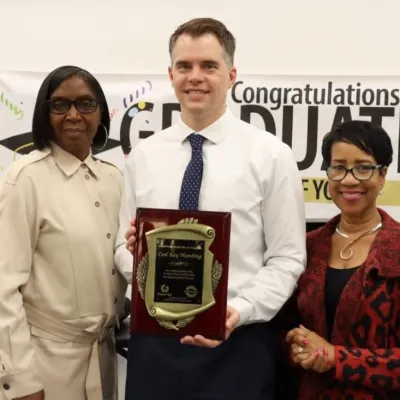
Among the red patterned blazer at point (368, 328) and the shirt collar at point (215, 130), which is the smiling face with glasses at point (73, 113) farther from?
the red patterned blazer at point (368, 328)

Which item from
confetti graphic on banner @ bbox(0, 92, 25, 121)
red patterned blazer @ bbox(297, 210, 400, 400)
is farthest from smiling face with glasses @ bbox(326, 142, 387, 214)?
confetti graphic on banner @ bbox(0, 92, 25, 121)

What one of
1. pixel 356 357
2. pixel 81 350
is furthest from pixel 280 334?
pixel 81 350

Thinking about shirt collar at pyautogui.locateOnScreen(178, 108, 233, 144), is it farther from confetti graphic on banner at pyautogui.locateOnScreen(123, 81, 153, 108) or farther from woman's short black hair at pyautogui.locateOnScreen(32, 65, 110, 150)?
confetti graphic on banner at pyautogui.locateOnScreen(123, 81, 153, 108)

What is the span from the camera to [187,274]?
4.83 feet

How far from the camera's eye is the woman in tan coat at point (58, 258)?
1.69m

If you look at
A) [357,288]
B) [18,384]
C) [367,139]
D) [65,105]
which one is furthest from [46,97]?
[357,288]

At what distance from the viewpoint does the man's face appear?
5.45 feet

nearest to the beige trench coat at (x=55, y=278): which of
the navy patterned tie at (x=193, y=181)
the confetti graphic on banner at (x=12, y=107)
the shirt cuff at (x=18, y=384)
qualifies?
the shirt cuff at (x=18, y=384)

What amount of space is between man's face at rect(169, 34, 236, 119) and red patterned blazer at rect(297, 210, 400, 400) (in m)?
0.58

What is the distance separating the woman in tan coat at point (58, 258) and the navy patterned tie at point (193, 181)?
0.98 ft

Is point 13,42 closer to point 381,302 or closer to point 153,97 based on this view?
point 153,97

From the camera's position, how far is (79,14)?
3.23 m

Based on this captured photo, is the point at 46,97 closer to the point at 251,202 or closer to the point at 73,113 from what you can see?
the point at 73,113

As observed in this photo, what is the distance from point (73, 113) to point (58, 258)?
419 mm
